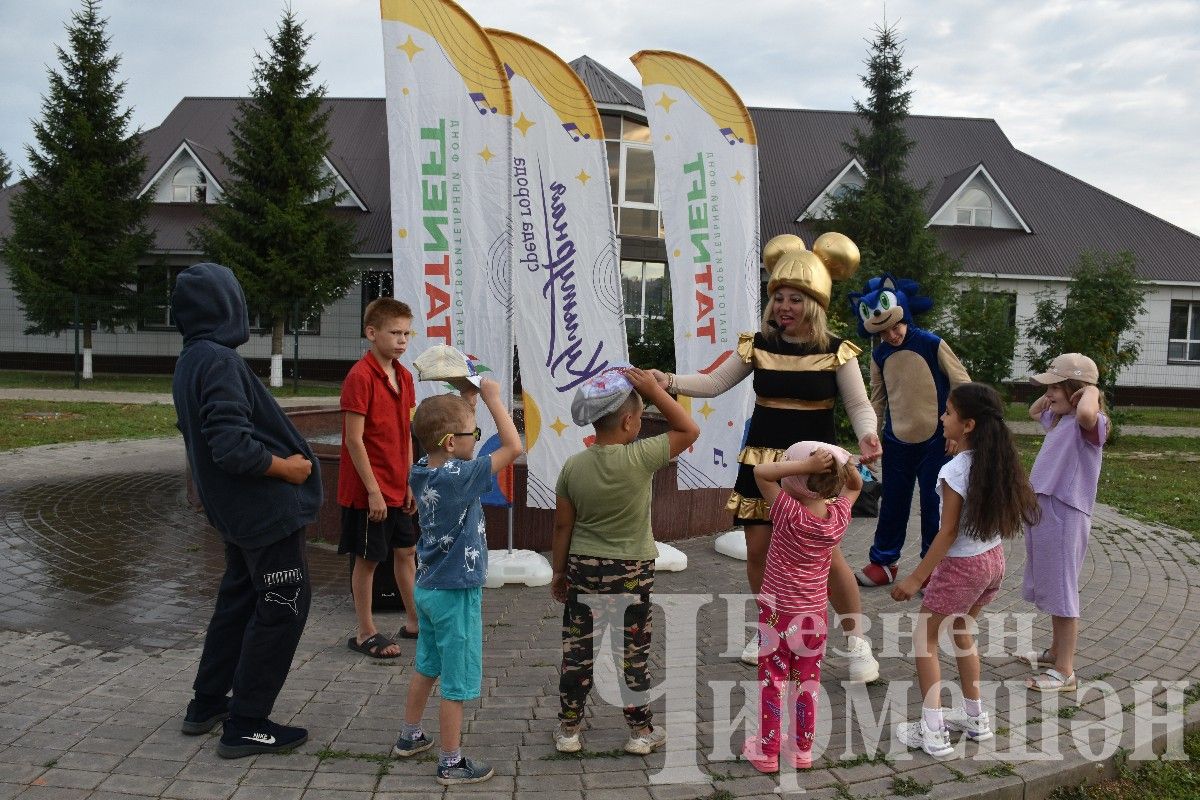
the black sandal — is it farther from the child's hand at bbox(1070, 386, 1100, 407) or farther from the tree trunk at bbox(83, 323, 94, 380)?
the tree trunk at bbox(83, 323, 94, 380)

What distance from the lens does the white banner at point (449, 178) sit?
18.4 feet

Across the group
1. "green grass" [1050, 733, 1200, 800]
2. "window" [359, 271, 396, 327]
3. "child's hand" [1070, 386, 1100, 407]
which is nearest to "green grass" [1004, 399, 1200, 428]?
"child's hand" [1070, 386, 1100, 407]

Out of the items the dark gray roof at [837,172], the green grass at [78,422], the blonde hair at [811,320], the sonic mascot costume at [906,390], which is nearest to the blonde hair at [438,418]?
the blonde hair at [811,320]

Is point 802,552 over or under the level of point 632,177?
under

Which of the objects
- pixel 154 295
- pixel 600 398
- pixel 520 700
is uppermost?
pixel 154 295

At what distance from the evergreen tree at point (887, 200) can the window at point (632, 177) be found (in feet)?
16.0

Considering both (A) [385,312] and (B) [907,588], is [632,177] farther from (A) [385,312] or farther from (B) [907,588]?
(B) [907,588]

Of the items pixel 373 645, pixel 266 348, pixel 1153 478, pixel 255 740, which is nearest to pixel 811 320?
pixel 373 645

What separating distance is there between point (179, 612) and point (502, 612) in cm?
188

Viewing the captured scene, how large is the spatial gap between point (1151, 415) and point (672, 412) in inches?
978

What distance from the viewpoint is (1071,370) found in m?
4.29

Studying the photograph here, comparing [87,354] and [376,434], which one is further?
[87,354]

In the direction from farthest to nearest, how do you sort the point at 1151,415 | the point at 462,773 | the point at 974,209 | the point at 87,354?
the point at 974,209 < the point at 87,354 < the point at 1151,415 < the point at 462,773

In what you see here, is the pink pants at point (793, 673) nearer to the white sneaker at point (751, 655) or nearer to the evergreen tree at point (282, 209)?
the white sneaker at point (751, 655)
